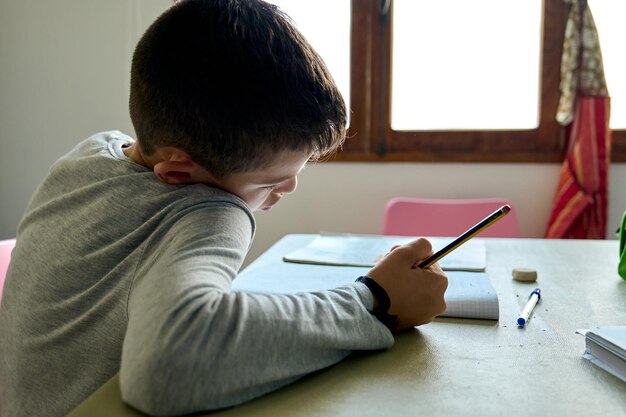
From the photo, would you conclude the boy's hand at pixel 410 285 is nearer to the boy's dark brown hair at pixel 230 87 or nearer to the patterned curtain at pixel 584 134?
the boy's dark brown hair at pixel 230 87

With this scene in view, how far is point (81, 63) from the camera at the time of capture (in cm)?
266

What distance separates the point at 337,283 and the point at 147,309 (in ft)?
1.51

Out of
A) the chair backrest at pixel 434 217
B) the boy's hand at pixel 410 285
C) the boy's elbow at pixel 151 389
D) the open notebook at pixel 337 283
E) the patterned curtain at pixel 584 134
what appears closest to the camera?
the boy's elbow at pixel 151 389

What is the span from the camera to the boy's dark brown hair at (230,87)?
581 millimetres

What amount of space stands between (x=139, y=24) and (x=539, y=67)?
1.81m

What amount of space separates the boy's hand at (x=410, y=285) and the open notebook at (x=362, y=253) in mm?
335

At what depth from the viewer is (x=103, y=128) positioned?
2.68m

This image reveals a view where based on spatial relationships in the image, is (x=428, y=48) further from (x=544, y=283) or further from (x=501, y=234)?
(x=544, y=283)

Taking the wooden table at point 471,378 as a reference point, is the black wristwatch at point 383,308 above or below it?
above

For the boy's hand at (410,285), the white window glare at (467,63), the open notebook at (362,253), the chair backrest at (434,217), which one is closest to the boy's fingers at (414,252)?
the boy's hand at (410,285)

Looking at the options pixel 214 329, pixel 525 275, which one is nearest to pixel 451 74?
pixel 525 275

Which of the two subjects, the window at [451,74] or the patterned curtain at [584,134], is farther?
the window at [451,74]

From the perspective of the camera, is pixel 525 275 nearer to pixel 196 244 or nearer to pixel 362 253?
pixel 362 253

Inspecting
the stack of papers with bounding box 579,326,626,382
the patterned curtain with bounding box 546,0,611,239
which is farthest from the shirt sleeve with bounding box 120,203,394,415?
the patterned curtain with bounding box 546,0,611,239
